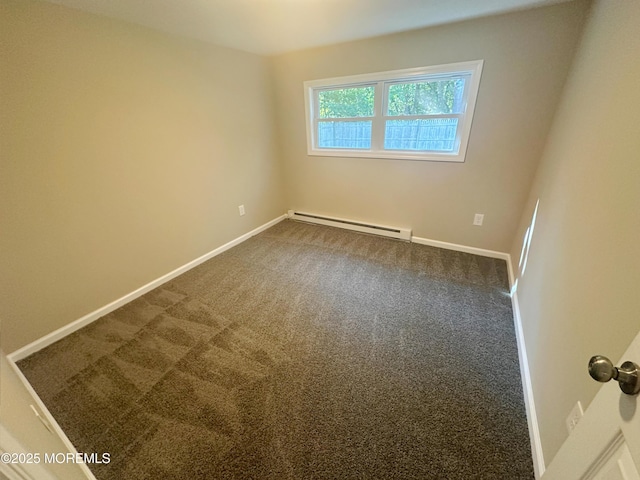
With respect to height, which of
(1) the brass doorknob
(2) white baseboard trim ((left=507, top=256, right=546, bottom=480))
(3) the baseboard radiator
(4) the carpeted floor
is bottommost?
(4) the carpeted floor

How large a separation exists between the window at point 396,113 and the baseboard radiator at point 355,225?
2.76ft

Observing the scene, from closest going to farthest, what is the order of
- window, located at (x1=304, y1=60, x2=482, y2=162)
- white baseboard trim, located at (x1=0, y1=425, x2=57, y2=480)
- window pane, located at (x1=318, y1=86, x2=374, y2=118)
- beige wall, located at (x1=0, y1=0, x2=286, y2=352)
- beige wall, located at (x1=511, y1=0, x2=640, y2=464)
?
white baseboard trim, located at (x1=0, y1=425, x2=57, y2=480), beige wall, located at (x1=511, y1=0, x2=640, y2=464), beige wall, located at (x1=0, y1=0, x2=286, y2=352), window, located at (x1=304, y1=60, x2=482, y2=162), window pane, located at (x1=318, y1=86, x2=374, y2=118)

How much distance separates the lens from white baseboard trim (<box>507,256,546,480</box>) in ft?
3.46

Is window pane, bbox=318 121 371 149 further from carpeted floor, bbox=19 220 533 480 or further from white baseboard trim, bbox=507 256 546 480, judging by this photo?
white baseboard trim, bbox=507 256 546 480

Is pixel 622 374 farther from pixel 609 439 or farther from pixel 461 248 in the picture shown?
pixel 461 248

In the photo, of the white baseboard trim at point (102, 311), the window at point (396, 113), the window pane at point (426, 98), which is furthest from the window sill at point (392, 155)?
the white baseboard trim at point (102, 311)

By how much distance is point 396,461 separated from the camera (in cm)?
110

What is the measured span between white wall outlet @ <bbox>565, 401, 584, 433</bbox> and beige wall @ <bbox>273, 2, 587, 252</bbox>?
2019mm

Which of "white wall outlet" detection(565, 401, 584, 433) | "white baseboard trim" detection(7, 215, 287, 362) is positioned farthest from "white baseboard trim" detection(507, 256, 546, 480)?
"white baseboard trim" detection(7, 215, 287, 362)

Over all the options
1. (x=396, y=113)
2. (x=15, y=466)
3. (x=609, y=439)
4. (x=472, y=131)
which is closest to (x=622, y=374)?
(x=609, y=439)

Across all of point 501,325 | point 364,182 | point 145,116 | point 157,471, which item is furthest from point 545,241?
point 145,116

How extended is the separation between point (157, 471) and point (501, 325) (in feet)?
7.15

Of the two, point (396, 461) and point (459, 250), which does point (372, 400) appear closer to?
point (396, 461)

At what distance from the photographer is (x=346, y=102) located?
2965mm
